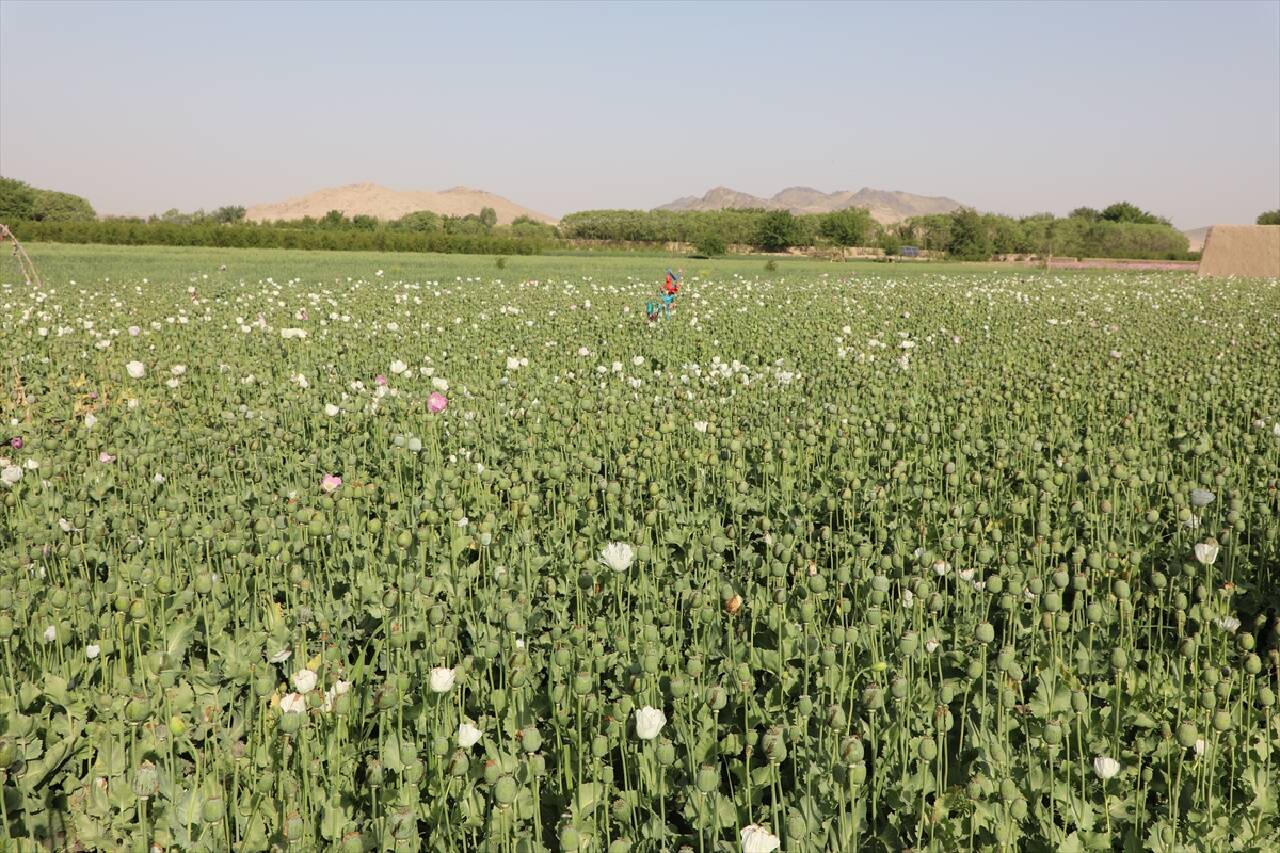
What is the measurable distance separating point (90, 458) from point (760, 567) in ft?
13.2

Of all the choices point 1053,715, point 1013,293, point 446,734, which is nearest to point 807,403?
point 1053,715

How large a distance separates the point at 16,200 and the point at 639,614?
4513 inches

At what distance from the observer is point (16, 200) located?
317 ft

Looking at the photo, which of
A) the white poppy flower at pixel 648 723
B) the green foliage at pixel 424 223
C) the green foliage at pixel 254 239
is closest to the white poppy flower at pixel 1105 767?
the white poppy flower at pixel 648 723

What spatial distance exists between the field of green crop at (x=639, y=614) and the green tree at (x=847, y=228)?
87523mm

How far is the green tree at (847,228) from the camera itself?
305ft

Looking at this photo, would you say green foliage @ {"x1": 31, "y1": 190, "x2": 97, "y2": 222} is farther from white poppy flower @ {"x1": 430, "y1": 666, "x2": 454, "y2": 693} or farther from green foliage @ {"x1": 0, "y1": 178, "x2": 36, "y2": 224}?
white poppy flower @ {"x1": 430, "y1": 666, "x2": 454, "y2": 693}

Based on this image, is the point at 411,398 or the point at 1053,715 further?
the point at 411,398

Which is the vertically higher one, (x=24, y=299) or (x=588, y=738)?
(x=24, y=299)

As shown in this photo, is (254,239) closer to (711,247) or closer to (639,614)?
(711,247)

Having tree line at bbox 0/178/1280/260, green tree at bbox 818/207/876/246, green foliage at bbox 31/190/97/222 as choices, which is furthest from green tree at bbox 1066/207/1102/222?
green foliage at bbox 31/190/97/222

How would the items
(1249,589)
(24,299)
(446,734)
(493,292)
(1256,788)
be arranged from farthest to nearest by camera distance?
(493,292) → (24,299) → (1249,589) → (446,734) → (1256,788)

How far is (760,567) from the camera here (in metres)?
3.86

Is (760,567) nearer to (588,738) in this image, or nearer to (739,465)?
(588,738)
